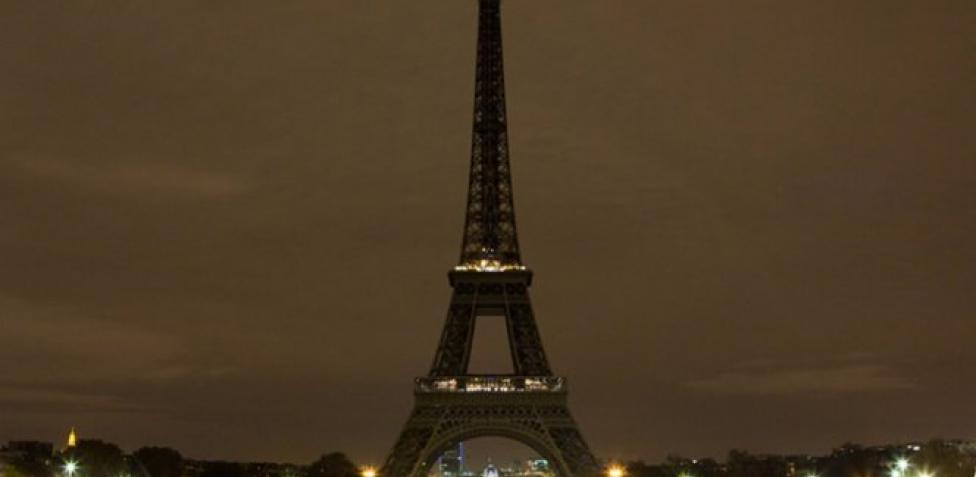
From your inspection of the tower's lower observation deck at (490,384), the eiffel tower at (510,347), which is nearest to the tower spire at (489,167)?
the eiffel tower at (510,347)

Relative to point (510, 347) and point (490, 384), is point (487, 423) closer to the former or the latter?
point (490, 384)

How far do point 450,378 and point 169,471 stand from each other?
57984 mm

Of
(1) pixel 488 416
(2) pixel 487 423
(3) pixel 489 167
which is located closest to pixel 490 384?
(1) pixel 488 416

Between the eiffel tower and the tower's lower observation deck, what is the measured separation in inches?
2.8

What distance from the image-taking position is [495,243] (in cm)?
9394

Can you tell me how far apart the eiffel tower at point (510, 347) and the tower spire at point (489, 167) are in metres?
0.08

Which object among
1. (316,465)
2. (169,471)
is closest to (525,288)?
(169,471)

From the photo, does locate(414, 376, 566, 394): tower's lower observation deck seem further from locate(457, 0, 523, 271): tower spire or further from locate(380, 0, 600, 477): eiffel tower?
locate(457, 0, 523, 271): tower spire

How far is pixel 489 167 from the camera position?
94750 mm

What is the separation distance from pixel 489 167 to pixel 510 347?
1389 centimetres

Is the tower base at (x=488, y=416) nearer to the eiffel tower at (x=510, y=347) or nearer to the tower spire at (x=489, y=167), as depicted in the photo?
the eiffel tower at (x=510, y=347)

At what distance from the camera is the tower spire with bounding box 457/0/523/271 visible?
93.9 m

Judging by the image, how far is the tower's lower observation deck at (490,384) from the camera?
3519 inches

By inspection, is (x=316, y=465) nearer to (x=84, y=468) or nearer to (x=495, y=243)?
(x=84, y=468)
